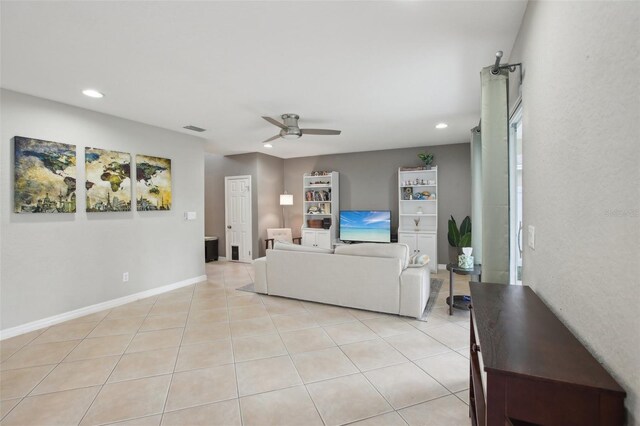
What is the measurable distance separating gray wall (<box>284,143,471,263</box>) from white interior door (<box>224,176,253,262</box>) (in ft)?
3.88

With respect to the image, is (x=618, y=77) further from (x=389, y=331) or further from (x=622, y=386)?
(x=389, y=331)

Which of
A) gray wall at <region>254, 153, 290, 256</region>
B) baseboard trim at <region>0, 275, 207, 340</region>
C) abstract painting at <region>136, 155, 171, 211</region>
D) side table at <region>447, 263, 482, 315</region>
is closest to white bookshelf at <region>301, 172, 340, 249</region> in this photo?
gray wall at <region>254, 153, 290, 256</region>

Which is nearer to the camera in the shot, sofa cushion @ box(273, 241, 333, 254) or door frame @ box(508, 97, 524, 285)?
door frame @ box(508, 97, 524, 285)

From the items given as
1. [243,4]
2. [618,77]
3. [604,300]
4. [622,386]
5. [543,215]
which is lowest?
[622,386]

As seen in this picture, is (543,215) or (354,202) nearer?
(543,215)

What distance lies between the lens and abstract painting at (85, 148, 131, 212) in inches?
141

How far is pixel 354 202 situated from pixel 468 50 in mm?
4602

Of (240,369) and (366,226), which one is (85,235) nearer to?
(240,369)

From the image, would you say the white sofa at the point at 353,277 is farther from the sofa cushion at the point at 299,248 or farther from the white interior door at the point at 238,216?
the white interior door at the point at 238,216

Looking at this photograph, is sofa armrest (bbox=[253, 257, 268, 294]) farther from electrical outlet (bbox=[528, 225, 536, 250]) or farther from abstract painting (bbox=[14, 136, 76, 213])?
electrical outlet (bbox=[528, 225, 536, 250])

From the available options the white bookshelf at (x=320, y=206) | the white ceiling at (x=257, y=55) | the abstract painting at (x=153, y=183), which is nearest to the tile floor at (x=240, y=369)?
the abstract painting at (x=153, y=183)

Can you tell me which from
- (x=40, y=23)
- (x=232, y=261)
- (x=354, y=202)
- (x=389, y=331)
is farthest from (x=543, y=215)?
(x=232, y=261)

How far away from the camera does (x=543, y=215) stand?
1459mm

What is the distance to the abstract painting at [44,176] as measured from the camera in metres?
2.99
